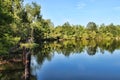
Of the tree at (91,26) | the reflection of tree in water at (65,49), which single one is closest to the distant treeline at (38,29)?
the tree at (91,26)

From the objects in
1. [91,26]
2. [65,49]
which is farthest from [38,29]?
[91,26]

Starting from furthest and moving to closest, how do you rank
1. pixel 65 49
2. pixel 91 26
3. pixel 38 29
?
pixel 91 26, pixel 65 49, pixel 38 29

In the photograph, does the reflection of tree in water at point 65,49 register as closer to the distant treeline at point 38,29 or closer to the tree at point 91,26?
the distant treeline at point 38,29

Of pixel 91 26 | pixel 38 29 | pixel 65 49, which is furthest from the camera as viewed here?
pixel 91 26

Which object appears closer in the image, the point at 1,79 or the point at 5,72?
the point at 1,79

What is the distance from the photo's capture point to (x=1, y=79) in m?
35.2

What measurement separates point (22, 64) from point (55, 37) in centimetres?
10447

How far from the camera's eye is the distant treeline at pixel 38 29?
4812 centimetres

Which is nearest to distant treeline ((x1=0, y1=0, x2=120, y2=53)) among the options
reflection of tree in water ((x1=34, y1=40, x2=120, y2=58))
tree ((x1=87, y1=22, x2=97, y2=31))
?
tree ((x1=87, y1=22, x2=97, y2=31))

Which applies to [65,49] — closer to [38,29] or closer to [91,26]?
[38,29]

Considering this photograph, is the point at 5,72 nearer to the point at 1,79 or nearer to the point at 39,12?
the point at 1,79

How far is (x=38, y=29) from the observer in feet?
256

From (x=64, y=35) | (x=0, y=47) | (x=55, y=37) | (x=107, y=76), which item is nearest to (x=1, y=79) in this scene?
(x=0, y=47)

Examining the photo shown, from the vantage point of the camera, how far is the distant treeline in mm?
48125
